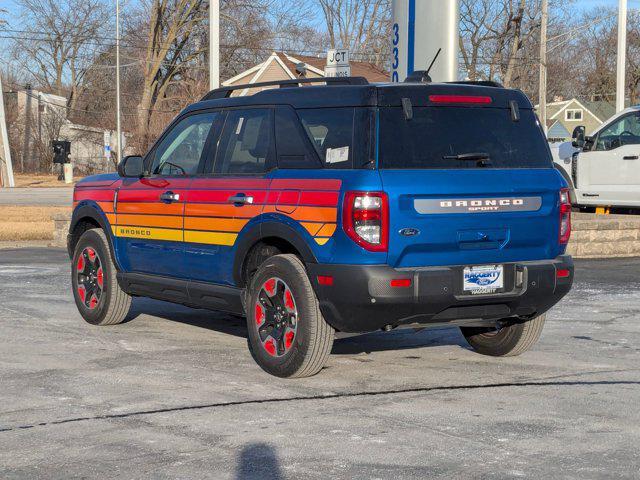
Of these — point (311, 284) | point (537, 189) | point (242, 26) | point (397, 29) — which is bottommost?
point (311, 284)

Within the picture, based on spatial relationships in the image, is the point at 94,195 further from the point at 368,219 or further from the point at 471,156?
the point at 471,156

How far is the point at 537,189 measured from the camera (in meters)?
7.24

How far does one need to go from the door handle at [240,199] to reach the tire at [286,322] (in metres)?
0.47

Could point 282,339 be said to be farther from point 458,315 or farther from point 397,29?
point 397,29

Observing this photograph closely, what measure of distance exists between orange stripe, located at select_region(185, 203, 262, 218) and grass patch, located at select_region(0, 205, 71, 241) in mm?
11522

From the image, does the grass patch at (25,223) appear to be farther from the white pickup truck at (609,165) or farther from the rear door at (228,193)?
the rear door at (228,193)

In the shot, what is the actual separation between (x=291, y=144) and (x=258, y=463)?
9.15 feet

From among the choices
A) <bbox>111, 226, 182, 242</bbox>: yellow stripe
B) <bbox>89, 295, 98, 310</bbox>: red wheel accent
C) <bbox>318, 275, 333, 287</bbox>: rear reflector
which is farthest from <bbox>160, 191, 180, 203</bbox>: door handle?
<bbox>318, 275, 333, 287</bbox>: rear reflector

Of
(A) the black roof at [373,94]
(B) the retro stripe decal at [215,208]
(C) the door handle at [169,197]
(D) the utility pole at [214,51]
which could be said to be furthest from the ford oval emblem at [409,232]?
(D) the utility pole at [214,51]

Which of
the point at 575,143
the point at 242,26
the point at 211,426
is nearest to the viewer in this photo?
the point at 211,426

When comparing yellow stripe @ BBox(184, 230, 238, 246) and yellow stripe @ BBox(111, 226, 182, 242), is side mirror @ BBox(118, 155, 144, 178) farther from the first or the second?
yellow stripe @ BBox(184, 230, 238, 246)

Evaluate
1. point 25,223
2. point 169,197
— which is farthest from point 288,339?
point 25,223

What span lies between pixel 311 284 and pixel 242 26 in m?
50.0

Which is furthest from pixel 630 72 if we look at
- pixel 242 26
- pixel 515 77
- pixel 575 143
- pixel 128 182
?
pixel 128 182
